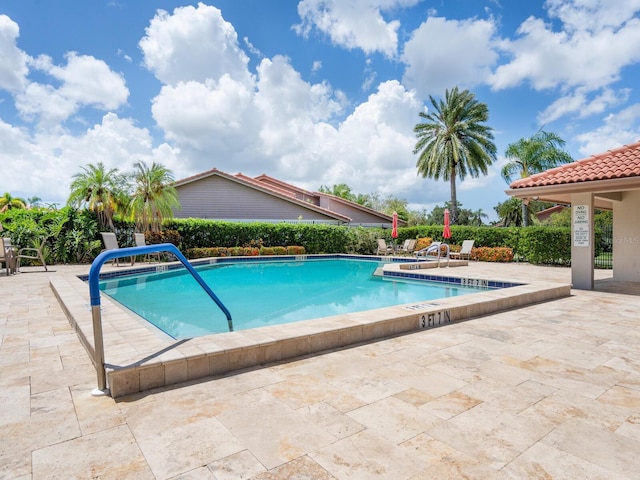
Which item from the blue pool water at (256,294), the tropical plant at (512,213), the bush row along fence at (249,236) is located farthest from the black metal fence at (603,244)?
the tropical plant at (512,213)

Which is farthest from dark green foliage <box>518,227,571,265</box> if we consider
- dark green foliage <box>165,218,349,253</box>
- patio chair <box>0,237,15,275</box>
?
patio chair <box>0,237,15,275</box>

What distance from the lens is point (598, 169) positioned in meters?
8.89

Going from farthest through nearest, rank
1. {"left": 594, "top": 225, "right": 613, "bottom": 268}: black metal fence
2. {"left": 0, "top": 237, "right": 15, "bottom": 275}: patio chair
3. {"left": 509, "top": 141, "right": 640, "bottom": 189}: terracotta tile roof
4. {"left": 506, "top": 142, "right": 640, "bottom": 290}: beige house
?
{"left": 594, "top": 225, "right": 613, "bottom": 268}: black metal fence < {"left": 0, "top": 237, "right": 15, "bottom": 275}: patio chair < {"left": 506, "top": 142, "right": 640, "bottom": 290}: beige house < {"left": 509, "top": 141, "right": 640, "bottom": 189}: terracotta tile roof

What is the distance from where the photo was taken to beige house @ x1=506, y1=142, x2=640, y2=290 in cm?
851

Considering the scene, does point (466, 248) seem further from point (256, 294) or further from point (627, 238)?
point (256, 294)

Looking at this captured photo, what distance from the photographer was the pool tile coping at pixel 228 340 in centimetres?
326

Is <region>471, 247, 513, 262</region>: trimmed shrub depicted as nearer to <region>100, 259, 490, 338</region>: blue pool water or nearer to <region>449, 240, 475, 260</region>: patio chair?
<region>449, 240, 475, 260</region>: patio chair

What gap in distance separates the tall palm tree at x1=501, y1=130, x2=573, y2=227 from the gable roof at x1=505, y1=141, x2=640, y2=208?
21.3m

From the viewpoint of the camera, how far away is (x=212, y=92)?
16359 millimetres

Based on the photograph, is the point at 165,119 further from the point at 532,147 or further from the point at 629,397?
the point at 532,147

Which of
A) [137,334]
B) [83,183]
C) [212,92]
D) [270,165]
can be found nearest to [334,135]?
[270,165]

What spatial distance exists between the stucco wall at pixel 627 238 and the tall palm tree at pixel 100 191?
A: 17622 millimetres

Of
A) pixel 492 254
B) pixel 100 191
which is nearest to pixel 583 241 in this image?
pixel 492 254

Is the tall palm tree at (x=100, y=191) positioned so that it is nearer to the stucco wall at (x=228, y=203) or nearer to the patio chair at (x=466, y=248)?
the stucco wall at (x=228, y=203)
